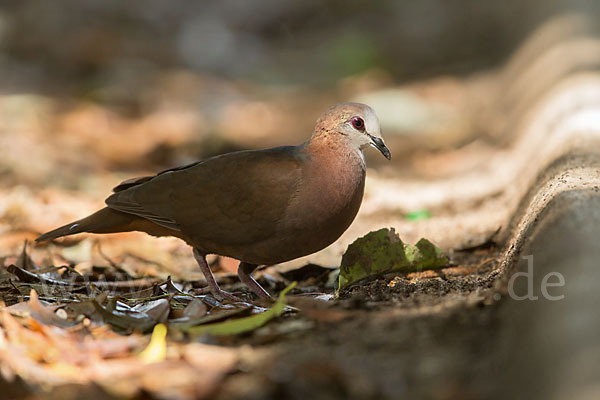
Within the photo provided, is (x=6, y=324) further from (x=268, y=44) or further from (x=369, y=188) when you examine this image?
(x=268, y=44)

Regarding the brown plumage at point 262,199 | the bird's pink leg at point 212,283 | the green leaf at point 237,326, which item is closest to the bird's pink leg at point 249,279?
the brown plumage at point 262,199

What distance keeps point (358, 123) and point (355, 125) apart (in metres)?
0.02

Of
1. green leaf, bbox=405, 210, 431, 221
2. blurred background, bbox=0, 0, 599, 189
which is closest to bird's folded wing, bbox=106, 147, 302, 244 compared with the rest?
green leaf, bbox=405, 210, 431, 221

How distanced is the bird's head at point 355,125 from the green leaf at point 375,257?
437 millimetres

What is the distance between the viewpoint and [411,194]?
5738mm

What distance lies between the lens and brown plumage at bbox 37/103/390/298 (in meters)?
3.33

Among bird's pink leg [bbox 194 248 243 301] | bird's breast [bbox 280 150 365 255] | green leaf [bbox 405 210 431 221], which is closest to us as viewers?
bird's breast [bbox 280 150 365 255]

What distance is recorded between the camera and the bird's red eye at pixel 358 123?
143 inches

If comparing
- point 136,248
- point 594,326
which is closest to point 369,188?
point 136,248

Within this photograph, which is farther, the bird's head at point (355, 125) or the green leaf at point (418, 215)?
the green leaf at point (418, 215)

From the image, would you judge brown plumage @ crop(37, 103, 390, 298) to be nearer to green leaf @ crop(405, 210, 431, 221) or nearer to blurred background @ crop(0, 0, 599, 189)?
green leaf @ crop(405, 210, 431, 221)

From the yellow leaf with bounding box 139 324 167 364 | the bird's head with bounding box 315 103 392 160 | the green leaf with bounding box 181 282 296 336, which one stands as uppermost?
the bird's head with bounding box 315 103 392 160

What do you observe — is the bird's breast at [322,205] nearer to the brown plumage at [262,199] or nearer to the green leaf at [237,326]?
the brown plumage at [262,199]

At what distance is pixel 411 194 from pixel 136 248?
2203 millimetres
